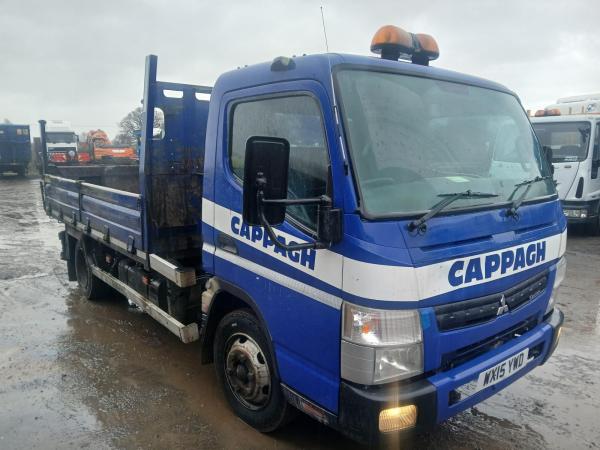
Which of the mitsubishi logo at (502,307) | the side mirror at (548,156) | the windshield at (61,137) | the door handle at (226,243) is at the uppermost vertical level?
the windshield at (61,137)

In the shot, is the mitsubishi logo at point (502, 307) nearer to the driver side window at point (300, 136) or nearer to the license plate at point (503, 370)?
the license plate at point (503, 370)

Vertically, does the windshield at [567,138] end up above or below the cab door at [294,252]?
above

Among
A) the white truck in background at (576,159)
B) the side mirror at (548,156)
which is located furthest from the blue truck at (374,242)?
the white truck in background at (576,159)

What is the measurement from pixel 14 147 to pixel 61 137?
259 cm

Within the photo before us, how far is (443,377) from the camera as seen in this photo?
225 cm

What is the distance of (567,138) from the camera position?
9.13 meters

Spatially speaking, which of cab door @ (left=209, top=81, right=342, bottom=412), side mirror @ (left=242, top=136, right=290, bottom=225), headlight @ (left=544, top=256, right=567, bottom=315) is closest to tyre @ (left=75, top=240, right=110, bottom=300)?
cab door @ (left=209, top=81, right=342, bottom=412)

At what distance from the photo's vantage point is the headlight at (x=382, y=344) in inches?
83.2

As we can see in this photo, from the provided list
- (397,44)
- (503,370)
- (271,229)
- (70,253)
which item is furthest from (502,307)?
(70,253)

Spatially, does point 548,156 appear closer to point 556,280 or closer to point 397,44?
point 556,280

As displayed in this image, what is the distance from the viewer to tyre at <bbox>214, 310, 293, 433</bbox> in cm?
280

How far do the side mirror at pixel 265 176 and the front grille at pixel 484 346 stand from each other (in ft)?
3.63

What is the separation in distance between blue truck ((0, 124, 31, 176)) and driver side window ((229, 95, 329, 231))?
26.2m

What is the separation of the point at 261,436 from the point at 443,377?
4.40 ft
